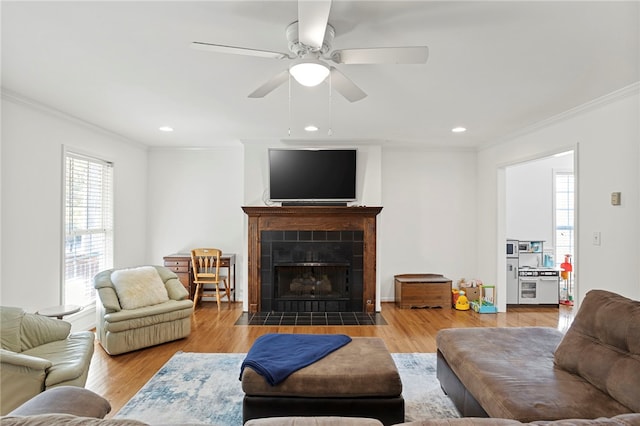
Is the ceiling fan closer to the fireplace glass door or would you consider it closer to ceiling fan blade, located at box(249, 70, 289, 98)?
ceiling fan blade, located at box(249, 70, 289, 98)

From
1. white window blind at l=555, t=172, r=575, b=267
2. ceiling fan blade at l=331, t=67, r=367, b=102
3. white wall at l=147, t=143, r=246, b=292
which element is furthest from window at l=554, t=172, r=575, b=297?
white wall at l=147, t=143, r=246, b=292

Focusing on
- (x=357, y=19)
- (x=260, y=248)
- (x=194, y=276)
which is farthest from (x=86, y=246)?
(x=357, y=19)

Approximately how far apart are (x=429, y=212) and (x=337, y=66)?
3.77 m

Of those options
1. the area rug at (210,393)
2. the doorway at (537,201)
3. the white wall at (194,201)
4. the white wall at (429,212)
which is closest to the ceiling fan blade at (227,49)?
the area rug at (210,393)

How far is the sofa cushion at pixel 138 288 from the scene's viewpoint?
3666 mm

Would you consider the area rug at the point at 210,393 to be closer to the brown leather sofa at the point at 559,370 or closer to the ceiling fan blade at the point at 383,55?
the brown leather sofa at the point at 559,370

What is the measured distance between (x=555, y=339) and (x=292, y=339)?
76.5 inches

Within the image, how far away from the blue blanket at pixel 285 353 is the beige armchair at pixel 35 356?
116cm

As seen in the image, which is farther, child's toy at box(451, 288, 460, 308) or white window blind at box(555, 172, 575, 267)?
white window blind at box(555, 172, 575, 267)

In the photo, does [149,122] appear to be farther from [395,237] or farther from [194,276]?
[395,237]

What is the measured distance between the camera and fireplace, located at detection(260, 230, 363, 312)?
5.09m

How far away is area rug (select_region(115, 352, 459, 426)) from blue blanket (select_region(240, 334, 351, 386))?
1.53 feet

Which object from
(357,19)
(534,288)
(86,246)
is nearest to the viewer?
(357,19)

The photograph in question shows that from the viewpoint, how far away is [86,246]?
14.4 feet
